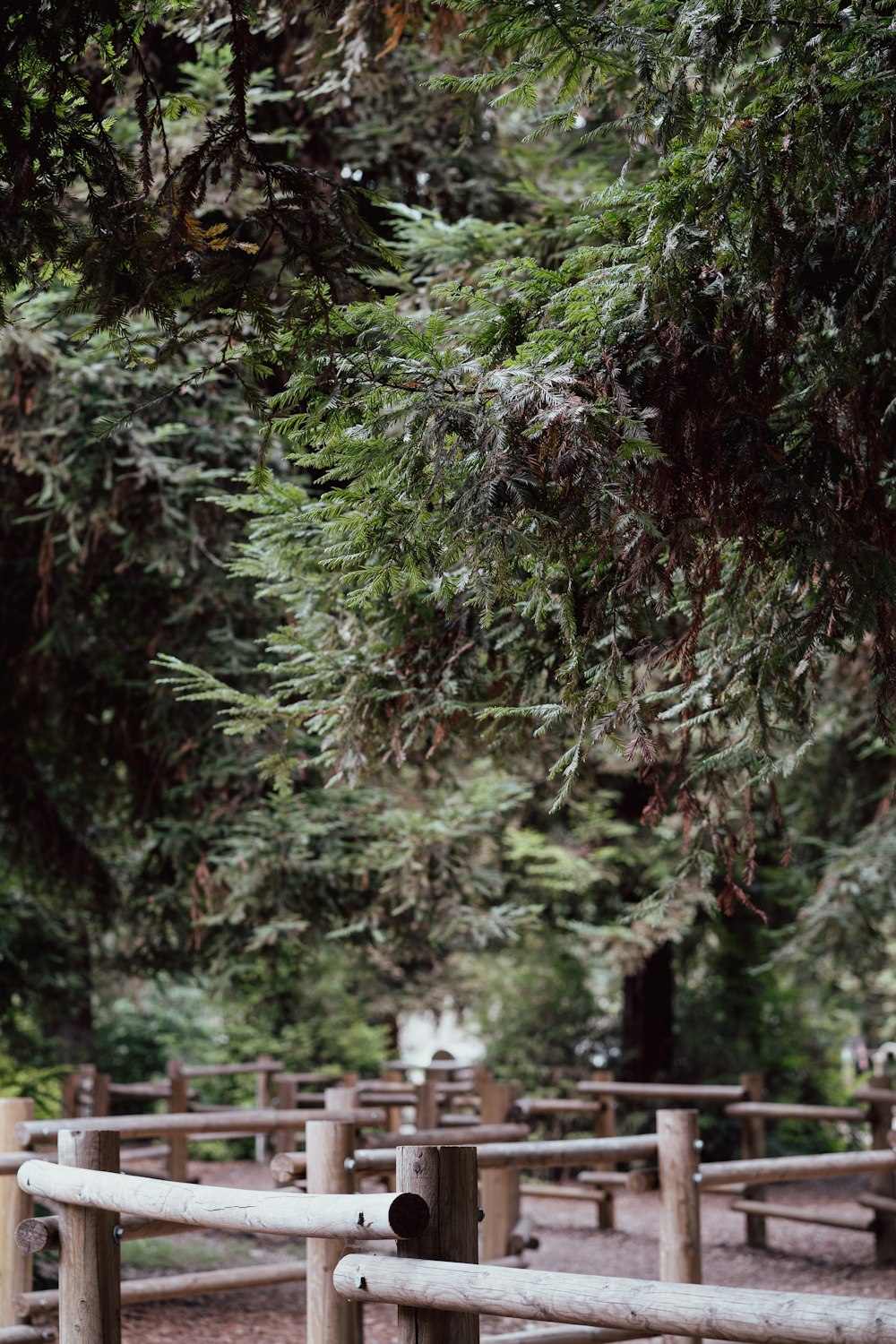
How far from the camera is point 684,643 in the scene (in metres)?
3.98

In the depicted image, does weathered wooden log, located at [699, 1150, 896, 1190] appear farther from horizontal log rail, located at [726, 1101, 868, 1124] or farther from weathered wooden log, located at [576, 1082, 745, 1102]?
weathered wooden log, located at [576, 1082, 745, 1102]

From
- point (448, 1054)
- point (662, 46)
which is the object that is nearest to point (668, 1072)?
point (448, 1054)

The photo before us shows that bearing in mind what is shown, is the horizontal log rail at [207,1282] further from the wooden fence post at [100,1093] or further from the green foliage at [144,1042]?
the green foliage at [144,1042]

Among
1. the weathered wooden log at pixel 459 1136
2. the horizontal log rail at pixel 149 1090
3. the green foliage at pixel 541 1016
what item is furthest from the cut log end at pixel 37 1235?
the green foliage at pixel 541 1016

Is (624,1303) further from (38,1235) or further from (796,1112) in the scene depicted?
(796,1112)

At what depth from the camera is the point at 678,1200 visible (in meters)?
5.47

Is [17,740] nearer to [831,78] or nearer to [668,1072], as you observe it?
[831,78]

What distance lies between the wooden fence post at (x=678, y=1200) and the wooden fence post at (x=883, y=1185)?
5022 millimetres

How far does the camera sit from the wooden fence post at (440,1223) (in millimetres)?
2953

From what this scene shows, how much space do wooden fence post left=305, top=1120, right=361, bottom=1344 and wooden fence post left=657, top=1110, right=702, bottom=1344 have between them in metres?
1.42

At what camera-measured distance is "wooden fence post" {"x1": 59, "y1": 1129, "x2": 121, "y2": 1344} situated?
378 centimetres

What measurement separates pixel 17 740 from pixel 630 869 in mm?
7361

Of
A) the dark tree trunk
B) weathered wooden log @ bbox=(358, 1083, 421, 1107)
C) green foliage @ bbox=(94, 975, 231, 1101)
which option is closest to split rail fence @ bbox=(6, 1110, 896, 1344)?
weathered wooden log @ bbox=(358, 1083, 421, 1107)

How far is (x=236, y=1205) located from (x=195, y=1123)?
10.9 ft
